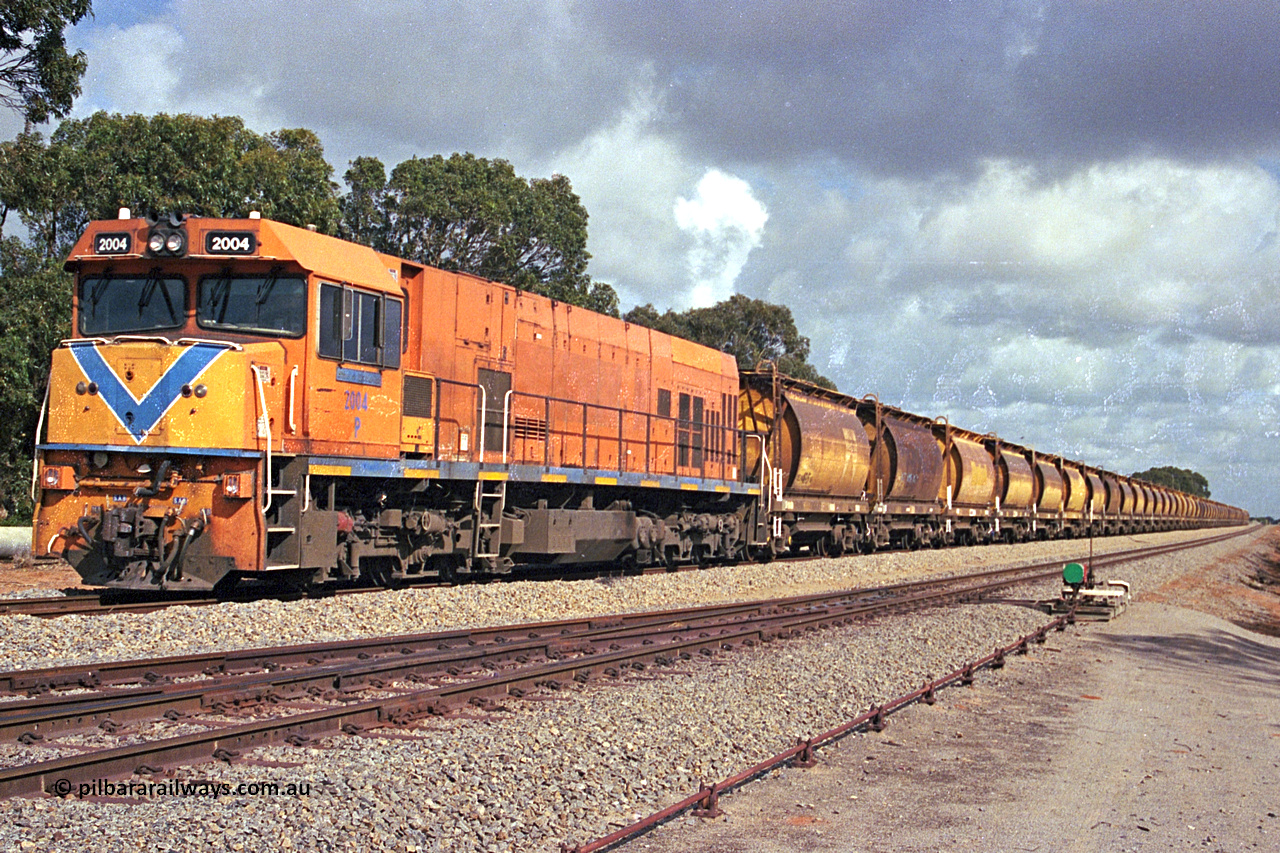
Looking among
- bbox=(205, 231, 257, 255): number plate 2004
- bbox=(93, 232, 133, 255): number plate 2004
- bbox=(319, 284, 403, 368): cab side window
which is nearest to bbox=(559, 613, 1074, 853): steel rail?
bbox=(319, 284, 403, 368): cab side window

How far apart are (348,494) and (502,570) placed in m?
3.39

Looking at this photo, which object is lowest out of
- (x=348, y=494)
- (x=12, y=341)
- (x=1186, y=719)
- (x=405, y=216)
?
(x=1186, y=719)

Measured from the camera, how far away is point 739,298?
230 ft

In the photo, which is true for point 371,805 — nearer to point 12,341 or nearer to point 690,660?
point 690,660

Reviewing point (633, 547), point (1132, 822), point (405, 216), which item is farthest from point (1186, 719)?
point (405, 216)

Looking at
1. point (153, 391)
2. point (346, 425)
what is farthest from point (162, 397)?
point (346, 425)

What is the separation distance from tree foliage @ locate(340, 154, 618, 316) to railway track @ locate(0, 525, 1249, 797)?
105ft

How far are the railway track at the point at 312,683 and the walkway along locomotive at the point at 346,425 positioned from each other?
2.25 metres

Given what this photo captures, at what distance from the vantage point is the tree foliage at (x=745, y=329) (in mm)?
68375

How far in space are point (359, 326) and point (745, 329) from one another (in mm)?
58560

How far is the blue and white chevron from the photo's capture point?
35.5ft

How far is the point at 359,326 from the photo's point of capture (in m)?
12.2

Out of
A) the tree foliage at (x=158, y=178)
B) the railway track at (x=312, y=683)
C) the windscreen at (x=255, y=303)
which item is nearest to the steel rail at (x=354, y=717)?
the railway track at (x=312, y=683)

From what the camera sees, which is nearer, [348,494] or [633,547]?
[348,494]
